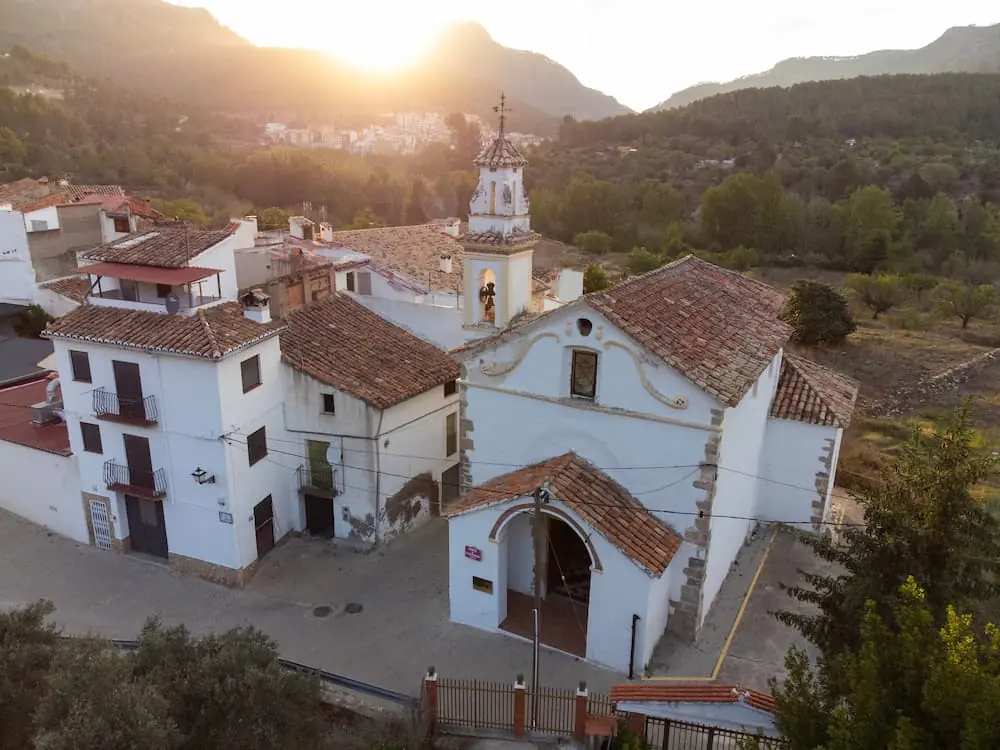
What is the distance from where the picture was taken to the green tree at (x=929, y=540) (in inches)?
441

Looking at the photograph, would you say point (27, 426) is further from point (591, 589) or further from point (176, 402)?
point (591, 589)

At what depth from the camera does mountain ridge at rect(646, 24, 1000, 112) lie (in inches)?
4897

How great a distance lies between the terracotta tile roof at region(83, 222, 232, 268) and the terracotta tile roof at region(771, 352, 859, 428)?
53.1 ft

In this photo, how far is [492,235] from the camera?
18594mm

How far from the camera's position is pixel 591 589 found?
1548cm

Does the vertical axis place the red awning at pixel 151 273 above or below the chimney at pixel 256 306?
above

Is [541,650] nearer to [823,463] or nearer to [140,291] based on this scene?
[823,463]

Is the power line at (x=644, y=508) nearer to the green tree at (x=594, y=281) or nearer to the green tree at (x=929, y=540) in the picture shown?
the green tree at (x=929, y=540)

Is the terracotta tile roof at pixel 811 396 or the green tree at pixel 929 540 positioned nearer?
the green tree at pixel 929 540

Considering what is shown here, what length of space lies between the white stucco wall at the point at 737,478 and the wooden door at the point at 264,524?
11560 mm

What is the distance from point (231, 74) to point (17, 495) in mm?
112218

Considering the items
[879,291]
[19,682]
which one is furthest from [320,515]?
[879,291]

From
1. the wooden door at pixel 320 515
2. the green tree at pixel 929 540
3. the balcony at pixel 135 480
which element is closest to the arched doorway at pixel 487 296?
the wooden door at pixel 320 515

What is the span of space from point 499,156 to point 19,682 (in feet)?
47.5
